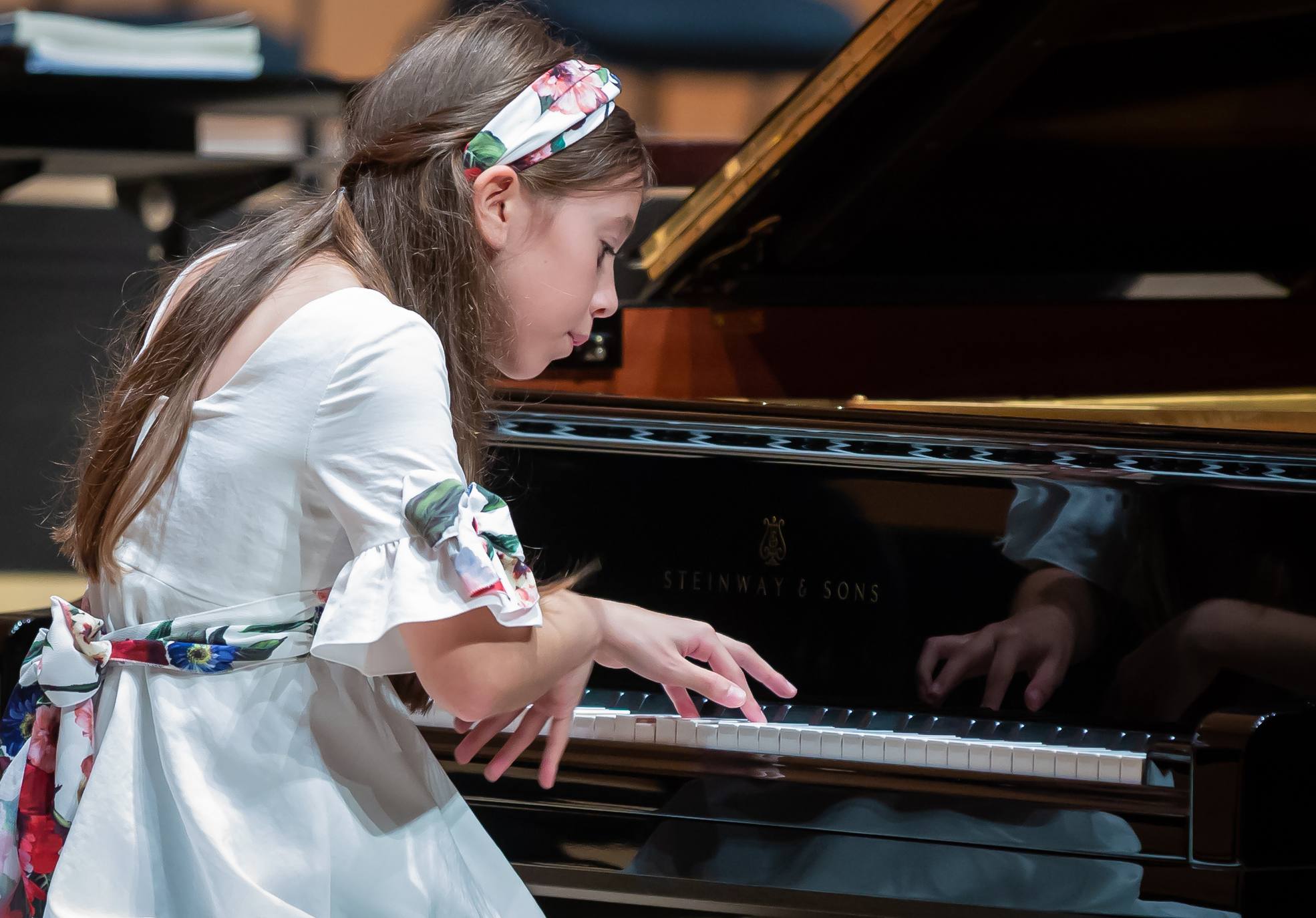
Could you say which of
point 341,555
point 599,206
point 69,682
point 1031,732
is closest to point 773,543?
point 1031,732

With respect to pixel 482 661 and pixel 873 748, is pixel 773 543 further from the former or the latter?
pixel 482 661

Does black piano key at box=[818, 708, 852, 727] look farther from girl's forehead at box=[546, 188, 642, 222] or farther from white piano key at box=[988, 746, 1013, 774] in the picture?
girl's forehead at box=[546, 188, 642, 222]

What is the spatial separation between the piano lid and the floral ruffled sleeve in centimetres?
138

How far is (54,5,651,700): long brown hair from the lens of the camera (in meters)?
1.16

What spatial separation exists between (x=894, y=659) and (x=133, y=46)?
402cm

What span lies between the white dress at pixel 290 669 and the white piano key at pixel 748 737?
64cm

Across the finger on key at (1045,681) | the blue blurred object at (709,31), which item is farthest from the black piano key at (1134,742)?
the blue blurred object at (709,31)

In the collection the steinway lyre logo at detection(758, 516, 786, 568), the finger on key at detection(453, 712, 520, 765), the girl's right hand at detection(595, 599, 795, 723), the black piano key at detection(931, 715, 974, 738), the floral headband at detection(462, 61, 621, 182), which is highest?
the floral headband at detection(462, 61, 621, 182)

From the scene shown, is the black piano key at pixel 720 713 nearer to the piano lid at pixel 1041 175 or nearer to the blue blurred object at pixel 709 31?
the piano lid at pixel 1041 175

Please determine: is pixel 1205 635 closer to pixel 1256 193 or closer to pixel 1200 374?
pixel 1200 374

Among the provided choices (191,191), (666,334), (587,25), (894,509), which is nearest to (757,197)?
(666,334)

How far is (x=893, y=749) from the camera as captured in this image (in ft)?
5.66

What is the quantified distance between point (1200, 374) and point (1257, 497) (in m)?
1.15

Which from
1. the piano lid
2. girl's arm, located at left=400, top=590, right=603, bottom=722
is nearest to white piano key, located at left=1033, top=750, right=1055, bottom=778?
girl's arm, located at left=400, top=590, right=603, bottom=722
